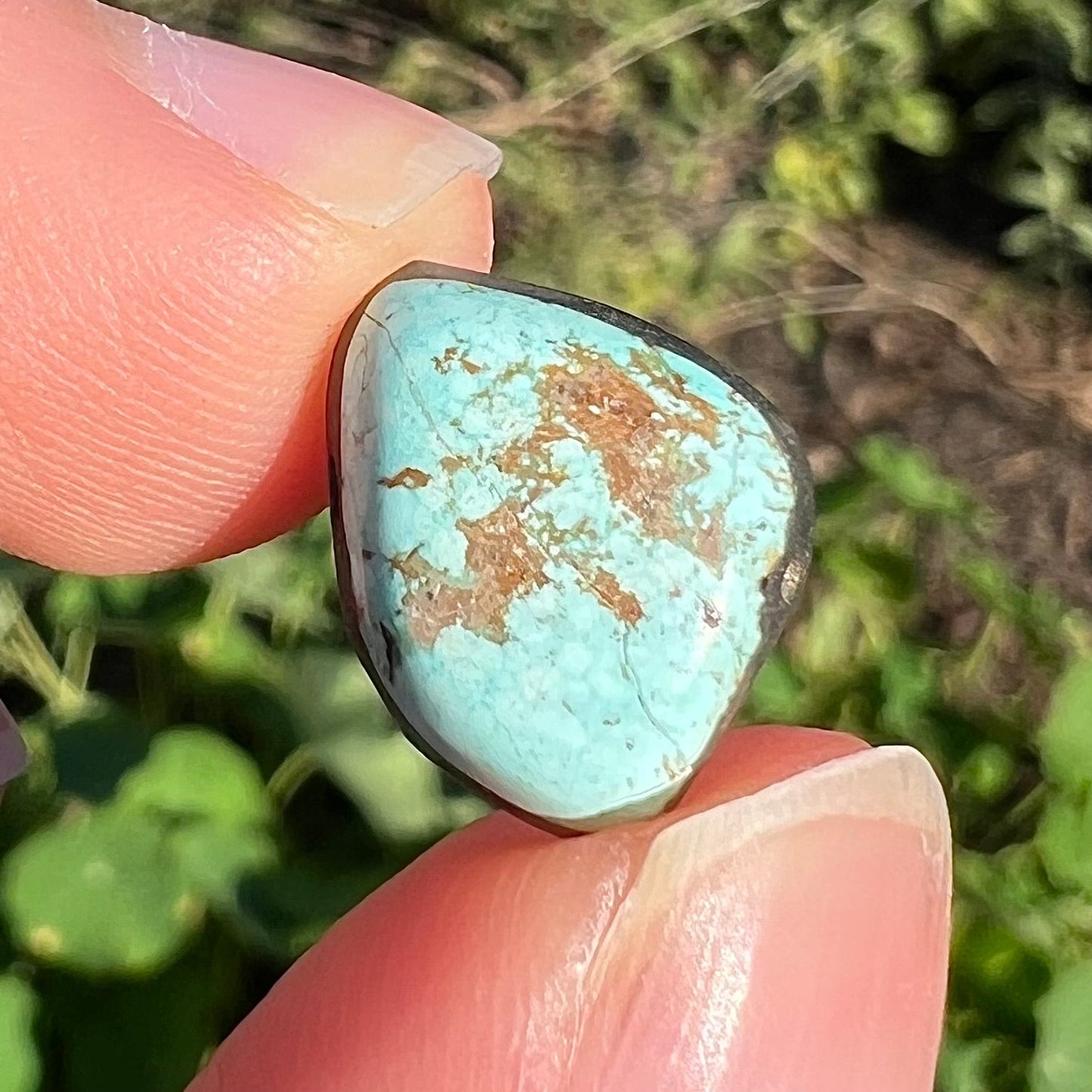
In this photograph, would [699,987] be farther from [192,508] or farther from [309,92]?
[309,92]

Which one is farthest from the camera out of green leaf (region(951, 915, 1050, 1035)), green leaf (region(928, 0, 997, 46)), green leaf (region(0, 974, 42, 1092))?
green leaf (region(928, 0, 997, 46))

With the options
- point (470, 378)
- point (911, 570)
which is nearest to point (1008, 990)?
point (911, 570)

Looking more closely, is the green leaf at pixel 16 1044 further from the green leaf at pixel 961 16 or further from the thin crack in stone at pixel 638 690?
the green leaf at pixel 961 16

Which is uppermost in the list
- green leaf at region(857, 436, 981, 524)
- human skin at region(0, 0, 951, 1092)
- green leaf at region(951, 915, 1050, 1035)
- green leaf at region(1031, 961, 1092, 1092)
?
human skin at region(0, 0, 951, 1092)

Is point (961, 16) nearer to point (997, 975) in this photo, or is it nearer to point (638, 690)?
point (997, 975)

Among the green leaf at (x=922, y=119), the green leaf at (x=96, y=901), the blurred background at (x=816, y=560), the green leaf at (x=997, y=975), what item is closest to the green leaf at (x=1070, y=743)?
the blurred background at (x=816, y=560)

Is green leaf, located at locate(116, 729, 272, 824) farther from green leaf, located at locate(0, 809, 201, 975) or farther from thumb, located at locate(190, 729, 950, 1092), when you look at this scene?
thumb, located at locate(190, 729, 950, 1092)

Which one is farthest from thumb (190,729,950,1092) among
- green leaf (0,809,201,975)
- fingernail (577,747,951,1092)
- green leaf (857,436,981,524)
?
green leaf (857,436,981,524)
